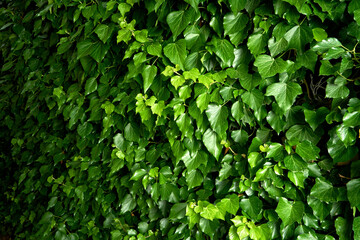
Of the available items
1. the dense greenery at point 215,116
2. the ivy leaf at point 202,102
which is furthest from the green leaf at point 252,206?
the ivy leaf at point 202,102

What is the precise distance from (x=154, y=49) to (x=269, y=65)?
53 cm

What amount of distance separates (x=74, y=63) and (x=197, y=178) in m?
1.10

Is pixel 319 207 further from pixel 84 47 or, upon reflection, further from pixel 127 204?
Result: pixel 84 47

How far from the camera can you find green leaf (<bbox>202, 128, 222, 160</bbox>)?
4.75ft

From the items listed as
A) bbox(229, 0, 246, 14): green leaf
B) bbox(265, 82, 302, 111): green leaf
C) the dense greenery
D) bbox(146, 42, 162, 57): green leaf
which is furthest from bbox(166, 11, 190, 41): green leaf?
bbox(265, 82, 302, 111): green leaf

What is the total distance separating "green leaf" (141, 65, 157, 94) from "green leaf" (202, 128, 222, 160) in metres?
0.37

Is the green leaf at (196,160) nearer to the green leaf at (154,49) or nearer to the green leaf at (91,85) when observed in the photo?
the green leaf at (154,49)

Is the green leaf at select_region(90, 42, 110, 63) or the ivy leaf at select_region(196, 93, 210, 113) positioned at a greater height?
the green leaf at select_region(90, 42, 110, 63)

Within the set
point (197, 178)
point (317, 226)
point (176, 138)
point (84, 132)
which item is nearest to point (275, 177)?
point (317, 226)

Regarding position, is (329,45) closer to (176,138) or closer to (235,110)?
(235,110)

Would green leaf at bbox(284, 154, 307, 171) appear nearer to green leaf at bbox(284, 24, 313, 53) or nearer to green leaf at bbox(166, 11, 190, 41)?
green leaf at bbox(284, 24, 313, 53)

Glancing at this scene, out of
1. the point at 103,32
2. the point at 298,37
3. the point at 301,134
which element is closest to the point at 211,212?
the point at 301,134

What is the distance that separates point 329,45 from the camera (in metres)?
1.17

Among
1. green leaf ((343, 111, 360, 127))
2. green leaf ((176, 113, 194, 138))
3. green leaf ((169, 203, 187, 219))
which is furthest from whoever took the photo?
green leaf ((169, 203, 187, 219))
